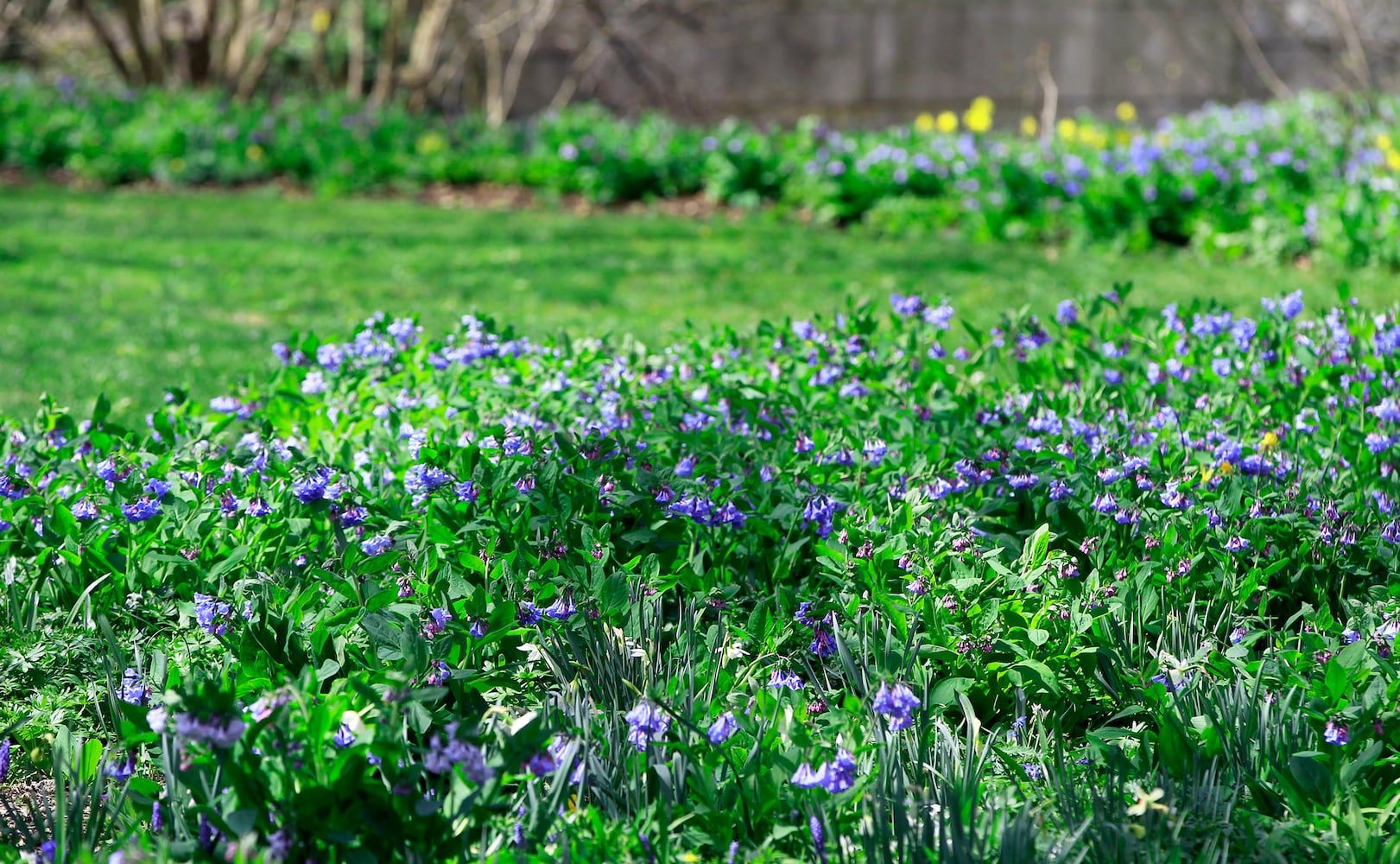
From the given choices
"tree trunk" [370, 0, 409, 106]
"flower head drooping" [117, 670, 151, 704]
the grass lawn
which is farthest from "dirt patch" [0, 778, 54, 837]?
"tree trunk" [370, 0, 409, 106]

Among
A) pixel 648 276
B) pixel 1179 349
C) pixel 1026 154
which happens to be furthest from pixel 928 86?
pixel 1179 349

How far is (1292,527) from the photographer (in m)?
2.78

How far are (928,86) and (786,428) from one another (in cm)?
1166

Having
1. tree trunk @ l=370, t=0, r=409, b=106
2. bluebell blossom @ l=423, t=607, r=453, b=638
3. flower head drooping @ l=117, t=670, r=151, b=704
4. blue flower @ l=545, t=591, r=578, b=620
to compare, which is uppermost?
tree trunk @ l=370, t=0, r=409, b=106

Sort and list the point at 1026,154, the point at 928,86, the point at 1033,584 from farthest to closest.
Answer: the point at 928,86, the point at 1026,154, the point at 1033,584

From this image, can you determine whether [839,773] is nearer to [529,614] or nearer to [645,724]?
[645,724]

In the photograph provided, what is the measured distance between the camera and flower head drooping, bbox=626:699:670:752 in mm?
2059

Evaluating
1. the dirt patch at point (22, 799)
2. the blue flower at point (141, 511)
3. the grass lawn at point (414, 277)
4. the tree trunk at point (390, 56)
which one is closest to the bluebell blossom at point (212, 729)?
the dirt patch at point (22, 799)

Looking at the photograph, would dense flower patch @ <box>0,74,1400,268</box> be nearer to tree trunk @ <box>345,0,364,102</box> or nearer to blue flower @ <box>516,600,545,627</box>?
tree trunk @ <box>345,0,364,102</box>

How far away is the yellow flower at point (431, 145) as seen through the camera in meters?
10.2

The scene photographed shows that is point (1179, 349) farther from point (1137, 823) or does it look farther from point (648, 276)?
point (648, 276)

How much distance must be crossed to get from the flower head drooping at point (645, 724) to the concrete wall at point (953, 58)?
12.2 metres

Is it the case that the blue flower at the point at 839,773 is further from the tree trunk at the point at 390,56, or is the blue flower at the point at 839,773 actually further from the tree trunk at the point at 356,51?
the tree trunk at the point at 356,51

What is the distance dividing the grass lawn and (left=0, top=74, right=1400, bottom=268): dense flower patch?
0.31m
